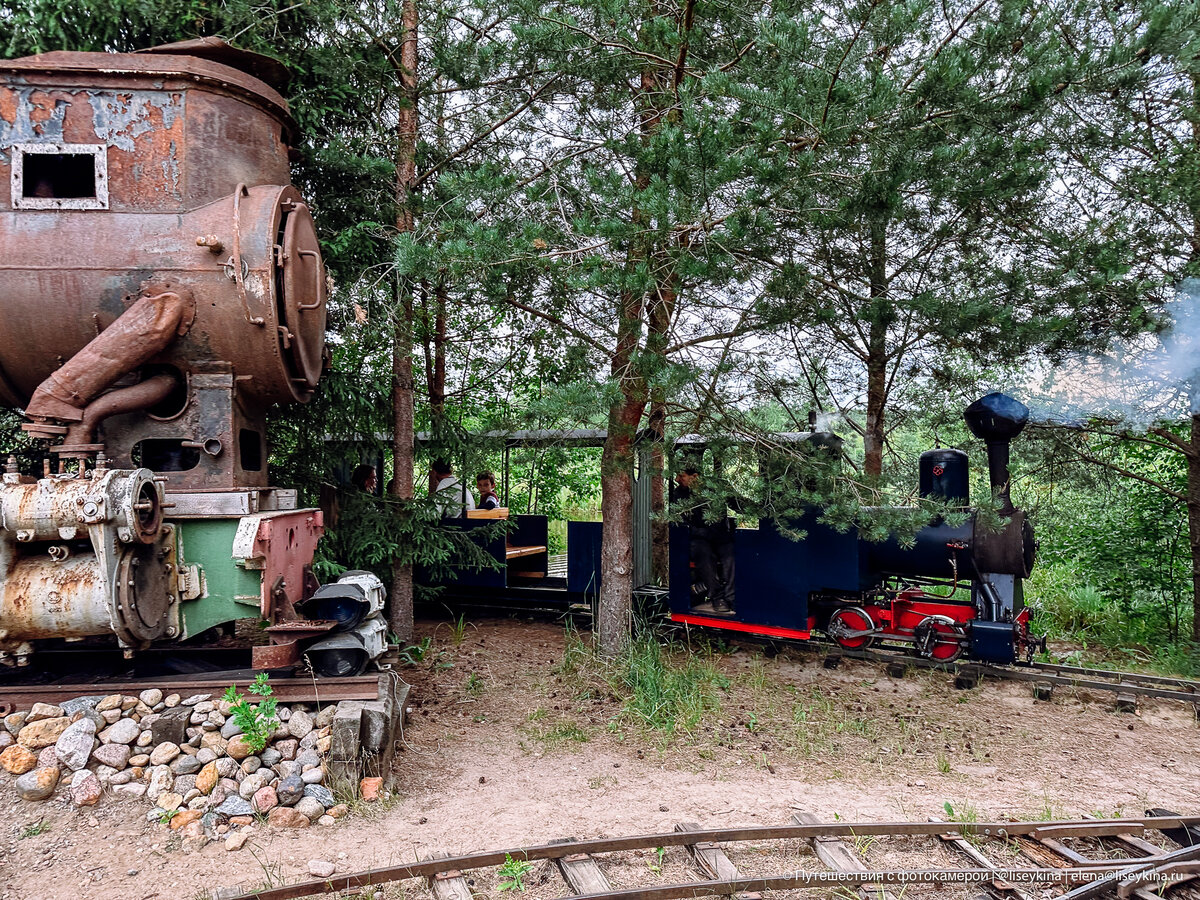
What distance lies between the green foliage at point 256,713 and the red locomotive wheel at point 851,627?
17.7 feet

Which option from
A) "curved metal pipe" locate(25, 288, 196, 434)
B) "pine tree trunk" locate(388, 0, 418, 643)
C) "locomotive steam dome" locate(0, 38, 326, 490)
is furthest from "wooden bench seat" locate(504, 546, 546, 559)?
"curved metal pipe" locate(25, 288, 196, 434)

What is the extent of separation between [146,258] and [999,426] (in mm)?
6817

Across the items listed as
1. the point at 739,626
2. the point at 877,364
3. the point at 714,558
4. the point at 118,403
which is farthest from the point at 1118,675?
the point at 118,403

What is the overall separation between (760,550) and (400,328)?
4.21 m

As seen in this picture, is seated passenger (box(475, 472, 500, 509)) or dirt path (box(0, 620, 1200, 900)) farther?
seated passenger (box(475, 472, 500, 509))

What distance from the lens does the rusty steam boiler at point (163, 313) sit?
4766 millimetres

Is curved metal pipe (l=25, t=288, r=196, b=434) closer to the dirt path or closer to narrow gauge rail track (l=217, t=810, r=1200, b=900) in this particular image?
the dirt path

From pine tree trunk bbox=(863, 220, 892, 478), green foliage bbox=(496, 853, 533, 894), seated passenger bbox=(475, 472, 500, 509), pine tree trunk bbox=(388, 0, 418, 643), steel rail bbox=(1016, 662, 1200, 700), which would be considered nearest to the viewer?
green foliage bbox=(496, 853, 533, 894)

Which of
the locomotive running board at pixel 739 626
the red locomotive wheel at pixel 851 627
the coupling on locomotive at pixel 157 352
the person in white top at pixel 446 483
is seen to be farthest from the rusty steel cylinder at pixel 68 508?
the red locomotive wheel at pixel 851 627

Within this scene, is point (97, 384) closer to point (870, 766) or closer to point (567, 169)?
point (567, 169)

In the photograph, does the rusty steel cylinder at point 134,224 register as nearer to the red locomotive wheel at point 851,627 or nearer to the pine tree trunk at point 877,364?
the pine tree trunk at point 877,364

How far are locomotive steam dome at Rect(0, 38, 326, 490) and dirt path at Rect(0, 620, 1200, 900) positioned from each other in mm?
2293

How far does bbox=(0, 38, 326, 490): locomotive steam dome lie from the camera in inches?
192

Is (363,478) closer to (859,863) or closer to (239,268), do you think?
(239,268)
